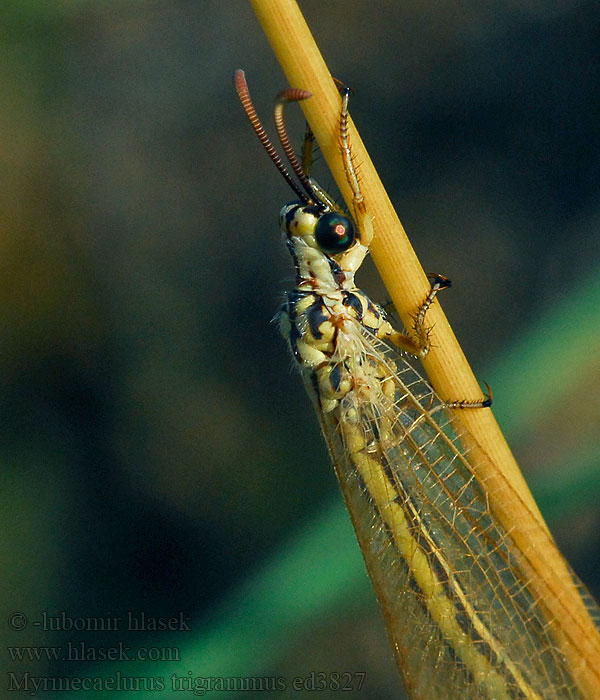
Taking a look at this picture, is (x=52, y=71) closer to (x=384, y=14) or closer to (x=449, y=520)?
(x=384, y=14)

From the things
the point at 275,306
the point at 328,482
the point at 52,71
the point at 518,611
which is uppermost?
the point at 52,71

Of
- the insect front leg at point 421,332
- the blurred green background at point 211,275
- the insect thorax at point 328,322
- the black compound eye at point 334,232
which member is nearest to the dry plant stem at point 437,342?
the insect front leg at point 421,332

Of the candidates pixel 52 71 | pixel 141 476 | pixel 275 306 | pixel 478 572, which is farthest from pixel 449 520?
pixel 52 71

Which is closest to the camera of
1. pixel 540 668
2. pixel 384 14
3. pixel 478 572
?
pixel 540 668

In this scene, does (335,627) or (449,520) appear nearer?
(449,520)

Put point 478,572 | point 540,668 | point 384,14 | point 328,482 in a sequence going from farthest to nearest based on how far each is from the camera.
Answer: point 328,482 < point 384,14 < point 478,572 < point 540,668

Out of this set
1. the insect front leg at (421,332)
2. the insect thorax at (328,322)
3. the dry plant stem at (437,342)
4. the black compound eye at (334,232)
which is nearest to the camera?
the dry plant stem at (437,342)

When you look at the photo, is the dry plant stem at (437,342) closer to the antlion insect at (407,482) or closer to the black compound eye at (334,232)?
the antlion insect at (407,482)

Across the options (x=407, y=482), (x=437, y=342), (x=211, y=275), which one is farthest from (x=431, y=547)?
(x=211, y=275)
